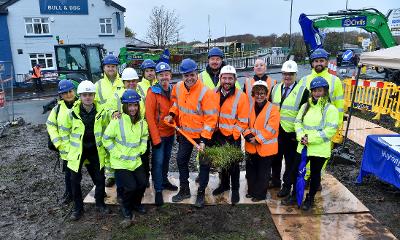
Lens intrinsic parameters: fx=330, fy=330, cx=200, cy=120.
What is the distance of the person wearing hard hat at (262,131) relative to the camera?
4.68m

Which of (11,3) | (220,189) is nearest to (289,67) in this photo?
(220,189)

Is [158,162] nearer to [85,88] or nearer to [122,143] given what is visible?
[122,143]

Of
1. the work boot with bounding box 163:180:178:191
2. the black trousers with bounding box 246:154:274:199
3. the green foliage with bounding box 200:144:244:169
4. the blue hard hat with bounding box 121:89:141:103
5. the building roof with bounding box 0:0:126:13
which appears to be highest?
the building roof with bounding box 0:0:126:13

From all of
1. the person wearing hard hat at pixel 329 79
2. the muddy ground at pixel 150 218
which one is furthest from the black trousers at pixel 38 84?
the person wearing hard hat at pixel 329 79

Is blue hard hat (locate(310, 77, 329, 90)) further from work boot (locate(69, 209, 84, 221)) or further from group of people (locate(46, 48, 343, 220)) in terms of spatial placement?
work boot (locate(69, 209, 84, 221))

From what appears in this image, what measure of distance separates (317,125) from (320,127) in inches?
2.0

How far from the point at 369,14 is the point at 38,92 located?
1838 cm

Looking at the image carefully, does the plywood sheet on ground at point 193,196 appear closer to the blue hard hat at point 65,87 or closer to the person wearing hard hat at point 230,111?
the person wearing hard hat at point 230,111

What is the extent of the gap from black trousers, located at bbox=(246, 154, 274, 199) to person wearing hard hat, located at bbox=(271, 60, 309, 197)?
0.37 metres

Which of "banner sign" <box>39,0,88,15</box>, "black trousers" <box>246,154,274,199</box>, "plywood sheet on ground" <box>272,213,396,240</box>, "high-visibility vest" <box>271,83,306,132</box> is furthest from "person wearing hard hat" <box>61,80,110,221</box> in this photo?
"banner sign" <box>39,0,88,15</box>

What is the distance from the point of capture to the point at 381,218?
4.66 metres

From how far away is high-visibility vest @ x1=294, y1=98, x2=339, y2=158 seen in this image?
4.40 metres

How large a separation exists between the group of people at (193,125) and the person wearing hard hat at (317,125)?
0.5 inches

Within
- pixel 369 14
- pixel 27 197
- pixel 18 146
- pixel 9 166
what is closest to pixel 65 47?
pixel 18 146
